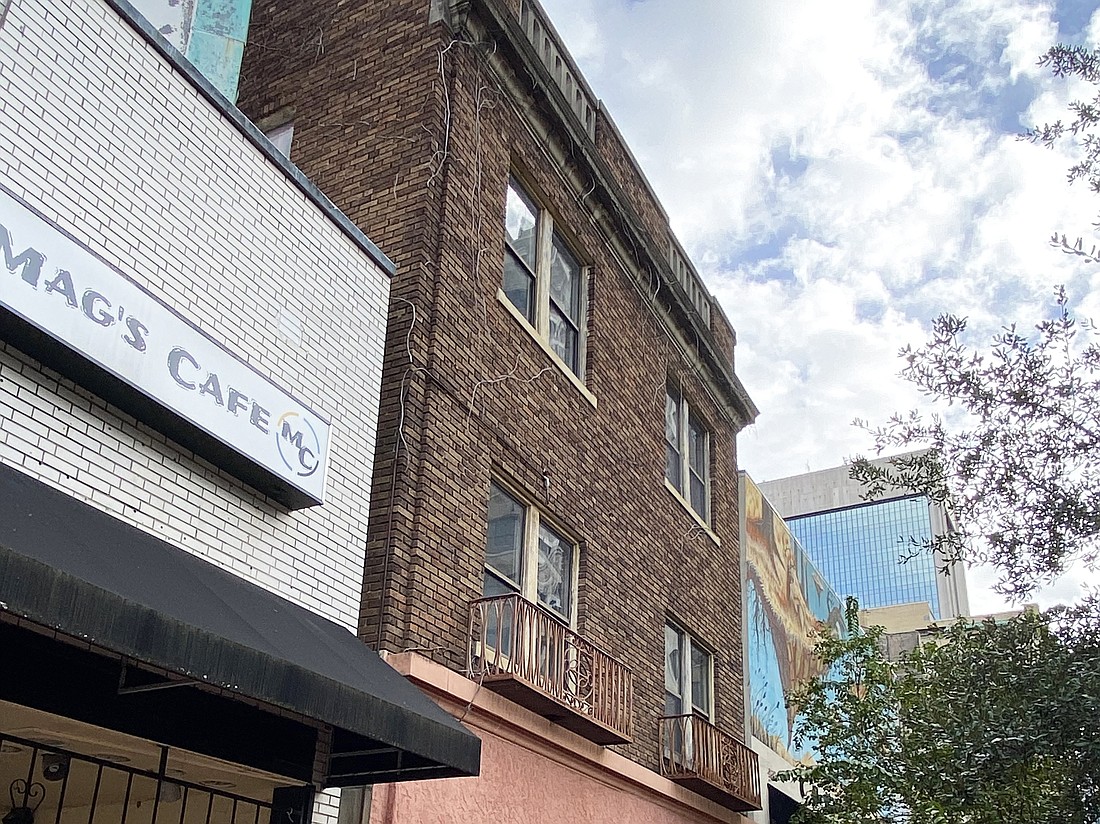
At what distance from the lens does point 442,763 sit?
23.1 feet

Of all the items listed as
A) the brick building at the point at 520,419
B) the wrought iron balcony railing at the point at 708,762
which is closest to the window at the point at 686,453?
the brick building at the point at 520,419

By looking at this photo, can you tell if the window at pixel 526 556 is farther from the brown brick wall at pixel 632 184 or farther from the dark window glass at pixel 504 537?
the brown brick wall at pixel 632 184

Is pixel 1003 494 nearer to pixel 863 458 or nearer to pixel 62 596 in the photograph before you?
pixel 863 458

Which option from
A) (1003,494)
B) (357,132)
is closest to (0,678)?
(357,132)

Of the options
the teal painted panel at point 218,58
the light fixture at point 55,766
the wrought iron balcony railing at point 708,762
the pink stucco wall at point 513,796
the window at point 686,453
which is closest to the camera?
the light fixture at point 55,766

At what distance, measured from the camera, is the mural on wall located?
17703 millimetres

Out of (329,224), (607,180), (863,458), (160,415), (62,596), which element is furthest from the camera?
(607,180)

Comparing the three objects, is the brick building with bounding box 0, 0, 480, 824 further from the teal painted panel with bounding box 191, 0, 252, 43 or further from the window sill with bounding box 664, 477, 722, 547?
the window sill with bounding box 664, 477, 722, 547

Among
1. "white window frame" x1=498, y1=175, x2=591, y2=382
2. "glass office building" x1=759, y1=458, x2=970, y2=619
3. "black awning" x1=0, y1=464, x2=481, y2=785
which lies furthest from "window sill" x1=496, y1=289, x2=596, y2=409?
"glass office building" x1=759, y1=458, x2=970, y2=619

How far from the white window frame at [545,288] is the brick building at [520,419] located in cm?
3

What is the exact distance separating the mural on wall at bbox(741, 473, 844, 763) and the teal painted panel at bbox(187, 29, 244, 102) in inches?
430

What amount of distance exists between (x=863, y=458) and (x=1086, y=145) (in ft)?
12.2

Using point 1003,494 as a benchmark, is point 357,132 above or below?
above

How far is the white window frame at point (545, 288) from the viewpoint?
472 inches
